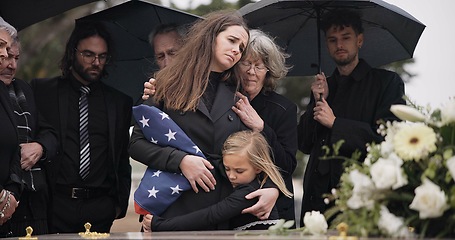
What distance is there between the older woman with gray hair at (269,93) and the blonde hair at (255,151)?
41cm

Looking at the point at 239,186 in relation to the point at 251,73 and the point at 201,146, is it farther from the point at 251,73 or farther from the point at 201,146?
the point at 251,73

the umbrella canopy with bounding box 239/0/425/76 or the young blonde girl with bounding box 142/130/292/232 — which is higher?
the umbrella canopy with bounding box 239/0/425/76

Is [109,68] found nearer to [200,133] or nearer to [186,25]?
[186,25]

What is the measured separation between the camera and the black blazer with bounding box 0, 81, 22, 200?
21.9 ft

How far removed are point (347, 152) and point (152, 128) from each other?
157cm

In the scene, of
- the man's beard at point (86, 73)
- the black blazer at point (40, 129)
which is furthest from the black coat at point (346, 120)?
the black blazer at point (40, 129)

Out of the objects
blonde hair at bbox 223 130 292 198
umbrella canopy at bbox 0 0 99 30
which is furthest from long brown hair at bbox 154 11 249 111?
umbrella canopy at bbox 0 0 99 30

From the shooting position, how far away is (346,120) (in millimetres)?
7125

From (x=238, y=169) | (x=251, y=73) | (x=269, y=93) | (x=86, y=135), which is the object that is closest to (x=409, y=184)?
(x=238, y=169)

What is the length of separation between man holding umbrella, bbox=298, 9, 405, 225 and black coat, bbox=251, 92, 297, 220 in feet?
1.22

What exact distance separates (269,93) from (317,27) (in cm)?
112

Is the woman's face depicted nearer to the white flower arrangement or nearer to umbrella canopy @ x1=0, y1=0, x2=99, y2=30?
umbrella canopy @ x1=0, y1=0, x2=99, y2=30

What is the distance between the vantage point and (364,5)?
297 inches

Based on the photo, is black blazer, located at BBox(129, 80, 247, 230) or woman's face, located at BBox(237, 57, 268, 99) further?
woman's face, located at BBox(237, 57, 268, 99)
